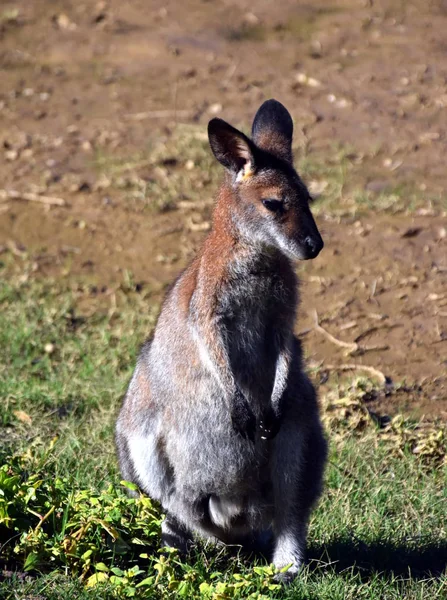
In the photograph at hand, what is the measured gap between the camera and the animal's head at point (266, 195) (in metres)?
3.82

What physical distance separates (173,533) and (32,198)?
440 cm

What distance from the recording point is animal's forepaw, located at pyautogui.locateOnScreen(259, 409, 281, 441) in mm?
3908

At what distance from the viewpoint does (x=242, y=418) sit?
390cm

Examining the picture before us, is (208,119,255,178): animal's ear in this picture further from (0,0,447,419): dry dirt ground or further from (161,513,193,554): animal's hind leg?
(0,0,447,419): dry dirt ground

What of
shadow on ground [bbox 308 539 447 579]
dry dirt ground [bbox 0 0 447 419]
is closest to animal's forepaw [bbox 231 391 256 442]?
shadow on ground [bbox 308 539 447 579]

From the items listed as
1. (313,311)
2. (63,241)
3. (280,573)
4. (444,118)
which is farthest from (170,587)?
(444,118)

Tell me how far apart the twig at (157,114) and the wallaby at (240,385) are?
16.3 ft

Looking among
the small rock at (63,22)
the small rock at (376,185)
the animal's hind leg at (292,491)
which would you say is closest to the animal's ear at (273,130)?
the animal's hind leg at (292,491)

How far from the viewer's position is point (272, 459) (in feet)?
13.2

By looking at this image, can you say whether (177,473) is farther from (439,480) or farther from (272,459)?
(439,480)

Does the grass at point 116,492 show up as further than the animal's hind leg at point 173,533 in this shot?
No

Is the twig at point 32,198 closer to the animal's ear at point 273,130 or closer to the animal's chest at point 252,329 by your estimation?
the animal's ear at point 273,130

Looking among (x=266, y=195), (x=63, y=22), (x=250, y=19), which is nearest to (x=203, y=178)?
(x=250, y=19)

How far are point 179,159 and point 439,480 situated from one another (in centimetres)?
437
